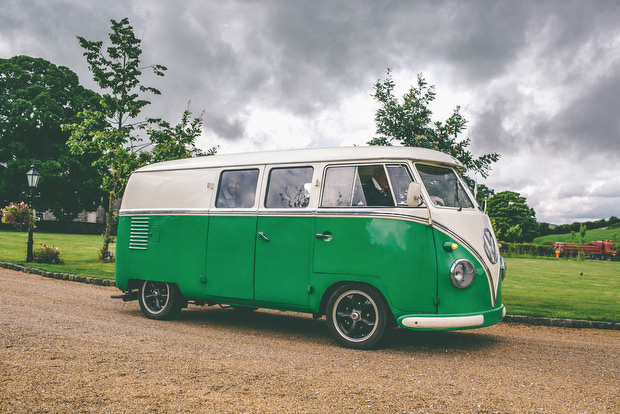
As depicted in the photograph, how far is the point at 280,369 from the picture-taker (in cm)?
554

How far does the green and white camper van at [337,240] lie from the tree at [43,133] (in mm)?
34128

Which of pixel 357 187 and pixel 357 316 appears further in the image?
pixel 357 187

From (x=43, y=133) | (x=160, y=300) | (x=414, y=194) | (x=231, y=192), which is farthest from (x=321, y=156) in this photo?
(x=43, y=133)

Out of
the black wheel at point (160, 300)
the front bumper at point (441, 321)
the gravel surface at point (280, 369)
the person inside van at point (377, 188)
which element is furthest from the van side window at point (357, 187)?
the black wheel at point (160, 300)

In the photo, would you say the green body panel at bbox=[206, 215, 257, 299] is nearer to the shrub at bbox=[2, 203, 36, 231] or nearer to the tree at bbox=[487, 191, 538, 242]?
the shrub at bbox=[2, 203, 36, 231]

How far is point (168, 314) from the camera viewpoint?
8.70 m

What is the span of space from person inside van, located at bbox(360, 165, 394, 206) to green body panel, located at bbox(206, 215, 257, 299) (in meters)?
1.84

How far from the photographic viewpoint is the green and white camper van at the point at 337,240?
640cm

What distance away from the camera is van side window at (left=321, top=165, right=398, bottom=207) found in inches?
265

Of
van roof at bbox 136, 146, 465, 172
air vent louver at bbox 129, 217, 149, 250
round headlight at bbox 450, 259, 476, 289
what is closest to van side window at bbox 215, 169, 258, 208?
van roof at bbox 136, 146, 465, 172

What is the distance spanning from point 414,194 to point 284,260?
2.16 meters

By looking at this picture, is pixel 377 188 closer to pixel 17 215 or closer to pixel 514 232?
pixel 17 215

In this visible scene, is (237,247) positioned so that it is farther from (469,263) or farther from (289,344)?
(469,263)

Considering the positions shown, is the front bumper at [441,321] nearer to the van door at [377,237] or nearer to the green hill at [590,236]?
the van door at [377,237]
